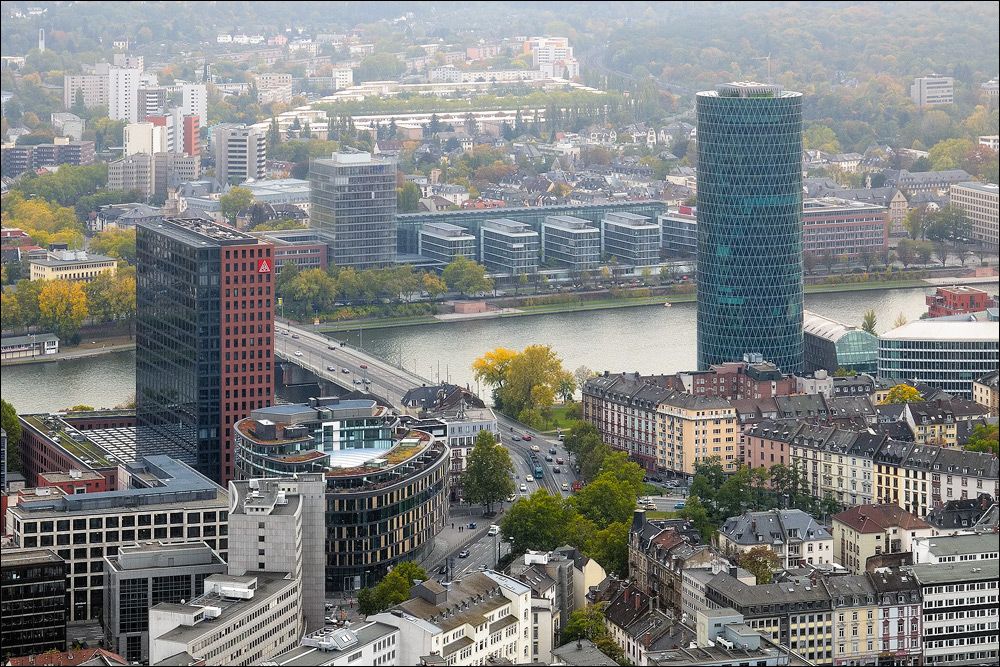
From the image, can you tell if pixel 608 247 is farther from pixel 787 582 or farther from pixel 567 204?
pixel 787 582

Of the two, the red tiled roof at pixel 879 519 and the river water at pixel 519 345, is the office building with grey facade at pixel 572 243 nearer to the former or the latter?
the river water at pixel 519 345

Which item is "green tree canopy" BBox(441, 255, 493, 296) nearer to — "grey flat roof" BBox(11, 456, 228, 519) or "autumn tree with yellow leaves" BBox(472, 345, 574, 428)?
"autumn tree with yellow leaves" BBox(472, 345, 574, 428)

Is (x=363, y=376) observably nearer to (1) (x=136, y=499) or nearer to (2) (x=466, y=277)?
(1) (x=136, y=499)

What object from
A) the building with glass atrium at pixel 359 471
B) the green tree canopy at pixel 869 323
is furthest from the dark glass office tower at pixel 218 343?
the green tree canopy at pixel 869 323

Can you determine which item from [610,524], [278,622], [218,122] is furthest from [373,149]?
[278,622]

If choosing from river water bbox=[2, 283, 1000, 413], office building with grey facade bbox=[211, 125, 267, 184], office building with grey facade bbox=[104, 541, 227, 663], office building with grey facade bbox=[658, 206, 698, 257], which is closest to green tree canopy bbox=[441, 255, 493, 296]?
river water bbox=[2, 283, 1000, 413]

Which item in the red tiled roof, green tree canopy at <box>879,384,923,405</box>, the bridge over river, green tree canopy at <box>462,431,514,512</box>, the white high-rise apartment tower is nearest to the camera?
the red tiled roof
